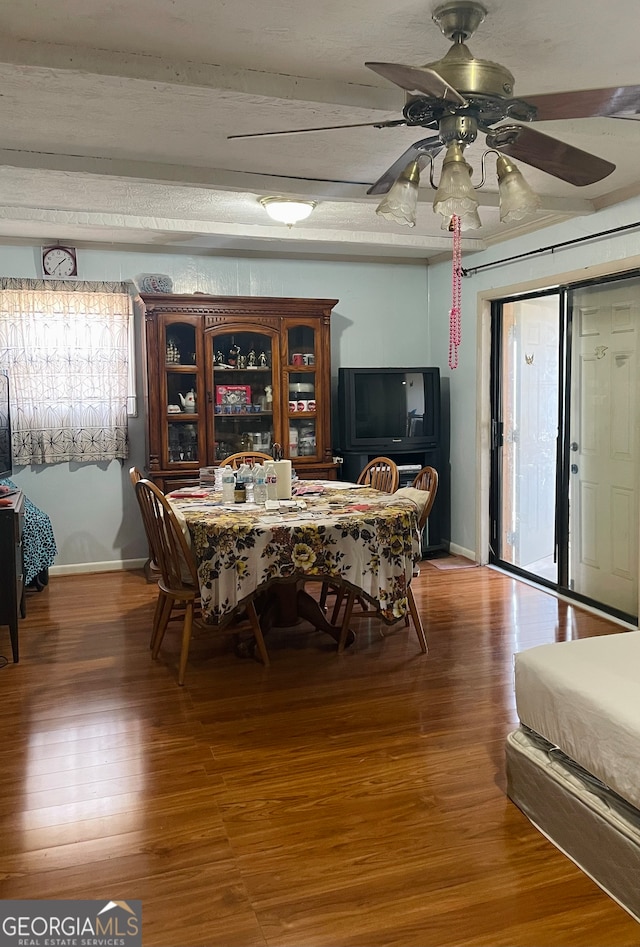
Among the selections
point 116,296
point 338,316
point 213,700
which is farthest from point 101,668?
point 338,316

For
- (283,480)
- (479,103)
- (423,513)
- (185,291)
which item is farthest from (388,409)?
(479,103)

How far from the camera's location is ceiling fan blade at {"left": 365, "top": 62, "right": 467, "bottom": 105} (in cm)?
171

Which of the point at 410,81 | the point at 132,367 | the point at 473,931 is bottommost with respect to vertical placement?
the point at 473,931

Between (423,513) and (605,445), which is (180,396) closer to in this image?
(423,513)

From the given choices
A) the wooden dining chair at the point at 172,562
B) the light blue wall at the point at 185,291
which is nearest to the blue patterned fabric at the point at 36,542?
the light blue wall at the point at 185,291

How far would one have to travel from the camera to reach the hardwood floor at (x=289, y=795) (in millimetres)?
1874

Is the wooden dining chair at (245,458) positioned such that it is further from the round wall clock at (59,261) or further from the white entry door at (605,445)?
the white entry door at (605,445)

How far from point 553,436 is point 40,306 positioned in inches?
139

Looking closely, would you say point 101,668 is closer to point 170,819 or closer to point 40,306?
point 170,819

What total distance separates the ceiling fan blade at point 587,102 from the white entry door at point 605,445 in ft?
7.41

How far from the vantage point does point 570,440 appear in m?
4.60

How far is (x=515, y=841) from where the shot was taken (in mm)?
2166

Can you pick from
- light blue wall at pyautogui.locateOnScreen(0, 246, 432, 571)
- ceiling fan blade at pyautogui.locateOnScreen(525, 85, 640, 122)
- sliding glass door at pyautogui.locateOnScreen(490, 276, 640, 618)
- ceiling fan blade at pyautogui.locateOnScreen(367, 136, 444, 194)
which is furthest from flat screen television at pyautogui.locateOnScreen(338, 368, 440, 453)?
ceiling fan blade at pyautogui.locateOnScreen(525, 85, 640, 122)

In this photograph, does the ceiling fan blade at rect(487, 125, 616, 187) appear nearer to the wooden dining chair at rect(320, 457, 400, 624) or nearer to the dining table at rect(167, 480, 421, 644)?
the dining table at rect(167, 480, 421, 644)
